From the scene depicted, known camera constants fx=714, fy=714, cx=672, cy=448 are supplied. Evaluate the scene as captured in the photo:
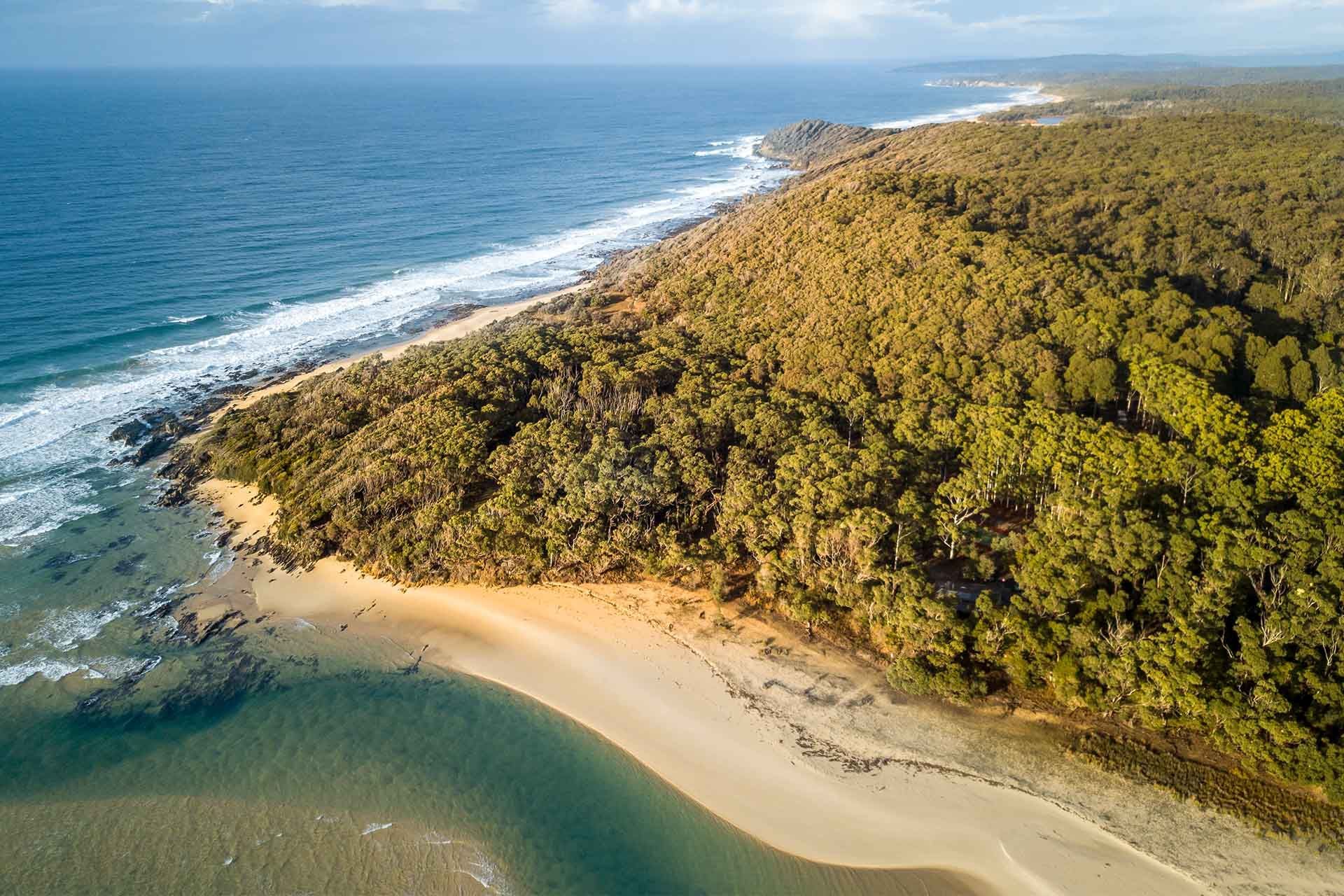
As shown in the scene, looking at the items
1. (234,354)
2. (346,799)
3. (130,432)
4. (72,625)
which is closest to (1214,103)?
(234,354)

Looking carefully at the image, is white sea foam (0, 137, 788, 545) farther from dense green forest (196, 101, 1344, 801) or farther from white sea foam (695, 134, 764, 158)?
white sea foam (695, 134, 764, 158)

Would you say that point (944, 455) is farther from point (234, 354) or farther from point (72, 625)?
point (234, 354)

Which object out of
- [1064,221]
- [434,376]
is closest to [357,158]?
[434,376]

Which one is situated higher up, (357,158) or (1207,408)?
(357,158)

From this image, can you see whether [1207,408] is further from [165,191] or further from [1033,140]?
[165,191]

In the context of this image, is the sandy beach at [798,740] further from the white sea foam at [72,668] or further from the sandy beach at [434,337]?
the sandy beach at [434,337]

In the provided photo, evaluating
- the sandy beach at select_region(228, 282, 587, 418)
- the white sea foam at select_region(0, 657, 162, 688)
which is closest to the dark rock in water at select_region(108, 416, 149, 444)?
the sandy beach at select_region(228, 282, 587, 418)
